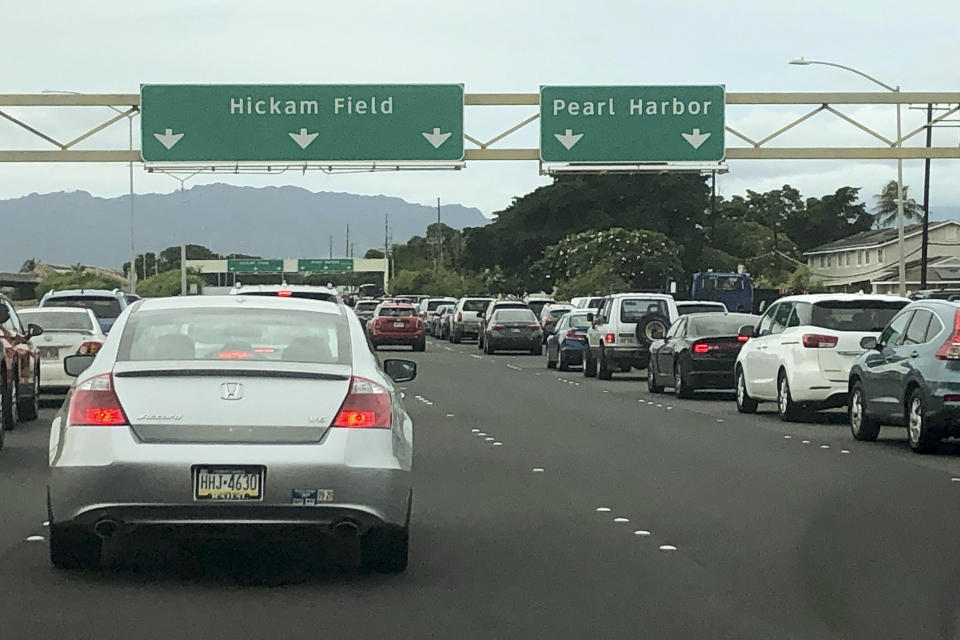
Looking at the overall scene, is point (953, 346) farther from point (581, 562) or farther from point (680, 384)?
point (680, 384)

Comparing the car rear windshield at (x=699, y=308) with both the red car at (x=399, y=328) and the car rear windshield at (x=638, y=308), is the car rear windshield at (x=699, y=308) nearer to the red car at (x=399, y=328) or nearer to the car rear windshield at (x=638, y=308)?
the car rear windshield at (x=638, y=308)

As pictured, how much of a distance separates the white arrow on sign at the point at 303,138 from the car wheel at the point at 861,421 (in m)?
17.5

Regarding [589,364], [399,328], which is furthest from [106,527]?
[399,328]

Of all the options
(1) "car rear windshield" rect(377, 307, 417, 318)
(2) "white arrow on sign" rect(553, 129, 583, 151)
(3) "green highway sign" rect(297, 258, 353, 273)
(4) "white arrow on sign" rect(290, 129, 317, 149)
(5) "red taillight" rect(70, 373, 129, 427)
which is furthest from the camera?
(3) "green highway sign" rect(297, 258, 353, 273)

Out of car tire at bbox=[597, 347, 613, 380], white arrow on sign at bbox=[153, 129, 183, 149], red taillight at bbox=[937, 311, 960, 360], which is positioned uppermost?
white arrow on sign at bbox=[153, 129, 183, 149]

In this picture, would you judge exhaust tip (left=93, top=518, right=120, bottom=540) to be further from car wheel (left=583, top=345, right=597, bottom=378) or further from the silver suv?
the silver suv

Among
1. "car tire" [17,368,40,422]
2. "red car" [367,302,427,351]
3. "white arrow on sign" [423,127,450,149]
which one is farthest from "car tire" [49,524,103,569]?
"red car" [367,302,427,351]

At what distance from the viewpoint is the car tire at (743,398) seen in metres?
24.0

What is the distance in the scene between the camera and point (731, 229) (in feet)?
363

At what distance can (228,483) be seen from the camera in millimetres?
8641

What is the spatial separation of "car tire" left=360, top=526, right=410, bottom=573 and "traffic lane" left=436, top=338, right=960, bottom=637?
1728 millimetres

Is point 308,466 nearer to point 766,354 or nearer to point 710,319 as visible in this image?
point 766,354

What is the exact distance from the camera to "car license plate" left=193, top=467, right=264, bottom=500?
8.61 metres

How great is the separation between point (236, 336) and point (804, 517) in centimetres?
462
